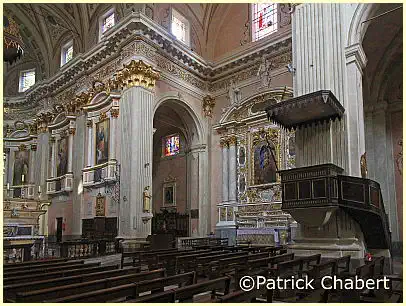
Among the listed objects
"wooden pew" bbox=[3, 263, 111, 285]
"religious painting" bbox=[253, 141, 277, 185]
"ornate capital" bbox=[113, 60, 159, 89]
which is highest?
"ornate capital" bbox=[113, 60, 159, 89]

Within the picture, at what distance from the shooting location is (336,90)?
924 centimetres

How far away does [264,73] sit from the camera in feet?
56.0

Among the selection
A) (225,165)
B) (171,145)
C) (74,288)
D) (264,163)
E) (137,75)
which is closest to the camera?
(74,288)

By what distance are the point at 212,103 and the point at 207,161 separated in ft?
9.17

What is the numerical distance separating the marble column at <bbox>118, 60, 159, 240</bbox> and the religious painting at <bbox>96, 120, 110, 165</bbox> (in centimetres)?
123

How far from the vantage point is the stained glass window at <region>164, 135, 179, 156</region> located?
73.6 ft

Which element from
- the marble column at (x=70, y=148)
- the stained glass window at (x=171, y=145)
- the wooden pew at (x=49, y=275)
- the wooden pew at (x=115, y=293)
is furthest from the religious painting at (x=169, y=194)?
the wooden pew at (x=115, y=293)

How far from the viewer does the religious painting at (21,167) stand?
22.2 metres

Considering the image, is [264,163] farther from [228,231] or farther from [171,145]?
[171,145]

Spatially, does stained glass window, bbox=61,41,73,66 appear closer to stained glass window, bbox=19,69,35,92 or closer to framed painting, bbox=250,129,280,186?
stained glass window, bbox=19,69,35,92

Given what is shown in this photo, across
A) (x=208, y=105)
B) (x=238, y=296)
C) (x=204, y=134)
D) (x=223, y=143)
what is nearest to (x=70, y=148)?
(x=204, y=134)

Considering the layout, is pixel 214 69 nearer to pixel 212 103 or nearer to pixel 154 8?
pixel 212 103

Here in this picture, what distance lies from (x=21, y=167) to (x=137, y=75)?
36.5ft

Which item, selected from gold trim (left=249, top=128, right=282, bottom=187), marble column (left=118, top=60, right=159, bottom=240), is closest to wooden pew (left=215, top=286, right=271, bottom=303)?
marble column (left=118, top=60, right=159, bottom=240)
